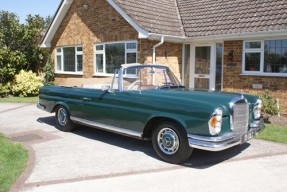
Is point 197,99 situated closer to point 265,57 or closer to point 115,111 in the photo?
point 115,111

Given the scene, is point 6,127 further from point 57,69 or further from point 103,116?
point 57,69

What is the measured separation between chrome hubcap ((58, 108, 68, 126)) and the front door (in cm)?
617

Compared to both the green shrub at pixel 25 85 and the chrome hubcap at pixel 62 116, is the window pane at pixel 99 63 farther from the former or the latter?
the chrome hubcap at pixel 62 116

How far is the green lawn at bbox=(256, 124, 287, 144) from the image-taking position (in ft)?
24.8

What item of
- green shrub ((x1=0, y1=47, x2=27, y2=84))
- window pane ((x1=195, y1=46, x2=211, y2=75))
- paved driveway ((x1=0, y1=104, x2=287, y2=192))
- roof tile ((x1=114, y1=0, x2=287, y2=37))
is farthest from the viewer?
green shrub ((x1=0, y1=47, x2=27, y2=84))

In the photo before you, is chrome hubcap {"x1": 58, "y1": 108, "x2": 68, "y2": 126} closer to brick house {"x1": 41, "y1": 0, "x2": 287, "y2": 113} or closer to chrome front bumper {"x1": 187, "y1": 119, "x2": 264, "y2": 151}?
brick house {"x1": 41, "y1": 0, "x2": 287, "y2": 113}

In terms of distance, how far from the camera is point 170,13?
14148 millimetres

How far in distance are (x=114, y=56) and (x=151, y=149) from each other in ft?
24.2

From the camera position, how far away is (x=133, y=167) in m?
5.70

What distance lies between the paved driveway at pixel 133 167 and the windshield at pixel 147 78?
130cm

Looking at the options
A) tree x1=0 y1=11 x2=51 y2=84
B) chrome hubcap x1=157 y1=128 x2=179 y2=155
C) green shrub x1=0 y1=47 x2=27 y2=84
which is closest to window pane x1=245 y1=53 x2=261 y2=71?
chrome hubcap x1=157 y1=128 x2=179 y2=155

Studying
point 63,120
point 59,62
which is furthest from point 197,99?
point 59,62

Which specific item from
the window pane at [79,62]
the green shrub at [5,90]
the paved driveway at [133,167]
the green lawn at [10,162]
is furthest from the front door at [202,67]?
the green shrub at [5,90]

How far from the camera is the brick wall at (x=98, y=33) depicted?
12.6m
